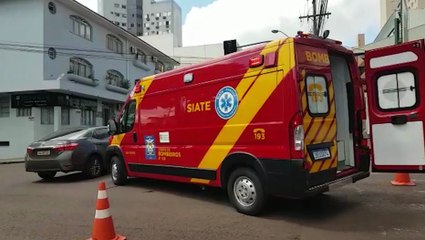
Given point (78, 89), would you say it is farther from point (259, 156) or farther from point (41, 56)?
point (259, 156)

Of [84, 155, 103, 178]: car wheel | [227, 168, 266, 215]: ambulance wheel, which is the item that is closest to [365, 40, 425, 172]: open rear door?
[227, 168, 266, 215]: ambulance wheel

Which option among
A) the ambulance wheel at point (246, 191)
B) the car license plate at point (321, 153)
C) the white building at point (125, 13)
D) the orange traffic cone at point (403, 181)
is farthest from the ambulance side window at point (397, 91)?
the white building at point (125, 13)

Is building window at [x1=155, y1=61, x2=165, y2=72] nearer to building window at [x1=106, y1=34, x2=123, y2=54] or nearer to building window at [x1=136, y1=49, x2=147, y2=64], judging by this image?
building window at [x1=136, y1=49, x2=147, y2=64]

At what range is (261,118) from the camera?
6961mm

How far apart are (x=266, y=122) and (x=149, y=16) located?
89.3 meters

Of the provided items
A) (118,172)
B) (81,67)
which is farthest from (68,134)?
(81,67)

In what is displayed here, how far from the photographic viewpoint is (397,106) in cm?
741

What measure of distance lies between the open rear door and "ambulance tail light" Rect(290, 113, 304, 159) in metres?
1.87

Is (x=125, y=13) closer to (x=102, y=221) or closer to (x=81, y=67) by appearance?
(x=81, y=67)

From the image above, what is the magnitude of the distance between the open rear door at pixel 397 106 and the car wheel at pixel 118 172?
5.93 m

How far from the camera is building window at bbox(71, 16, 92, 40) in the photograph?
29.6 meters

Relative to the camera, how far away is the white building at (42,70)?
26.2 meters

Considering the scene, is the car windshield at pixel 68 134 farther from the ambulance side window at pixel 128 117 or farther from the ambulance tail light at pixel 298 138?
the ambulance tail light at pixel 298 138

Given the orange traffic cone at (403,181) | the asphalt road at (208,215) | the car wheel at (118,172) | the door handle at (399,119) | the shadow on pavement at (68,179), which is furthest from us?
the shadow on pavement at (68,179)
